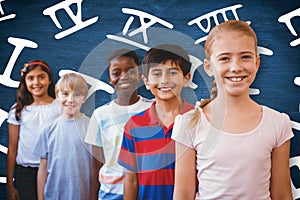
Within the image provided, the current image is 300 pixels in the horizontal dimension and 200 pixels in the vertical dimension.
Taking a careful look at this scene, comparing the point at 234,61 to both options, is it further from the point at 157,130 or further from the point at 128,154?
the point at 128,154

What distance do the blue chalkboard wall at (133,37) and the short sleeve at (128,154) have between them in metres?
0.24

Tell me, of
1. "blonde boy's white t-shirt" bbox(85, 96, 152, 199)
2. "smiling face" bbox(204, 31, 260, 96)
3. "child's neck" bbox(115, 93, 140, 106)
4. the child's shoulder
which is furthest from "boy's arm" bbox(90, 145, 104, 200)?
the child's shoulder

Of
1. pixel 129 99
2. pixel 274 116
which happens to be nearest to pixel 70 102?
pixel 129 99

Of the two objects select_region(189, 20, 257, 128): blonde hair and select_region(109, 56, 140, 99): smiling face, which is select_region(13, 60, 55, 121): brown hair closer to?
select_region(109, 56, 140, 99): smiling face

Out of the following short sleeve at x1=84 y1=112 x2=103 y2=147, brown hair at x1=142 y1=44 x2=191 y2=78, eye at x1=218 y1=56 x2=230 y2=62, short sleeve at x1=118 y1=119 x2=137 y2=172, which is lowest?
short sleeve at x1=118 y1=119 x2=137 y2=172

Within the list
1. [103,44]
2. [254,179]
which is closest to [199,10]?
[103,44]

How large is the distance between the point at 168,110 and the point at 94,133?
41cm

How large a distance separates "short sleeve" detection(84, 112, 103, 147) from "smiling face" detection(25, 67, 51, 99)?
0.97 feet

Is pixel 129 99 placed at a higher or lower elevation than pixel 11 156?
higher

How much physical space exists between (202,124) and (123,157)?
45 centimetres

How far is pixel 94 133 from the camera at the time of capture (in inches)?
94.3

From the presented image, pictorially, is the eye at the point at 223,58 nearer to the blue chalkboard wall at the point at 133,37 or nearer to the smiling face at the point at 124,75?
the blue chalkboard wall at the point at 133,37

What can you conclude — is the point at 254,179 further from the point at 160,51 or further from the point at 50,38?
the point at 50,38

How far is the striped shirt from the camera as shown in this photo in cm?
228
